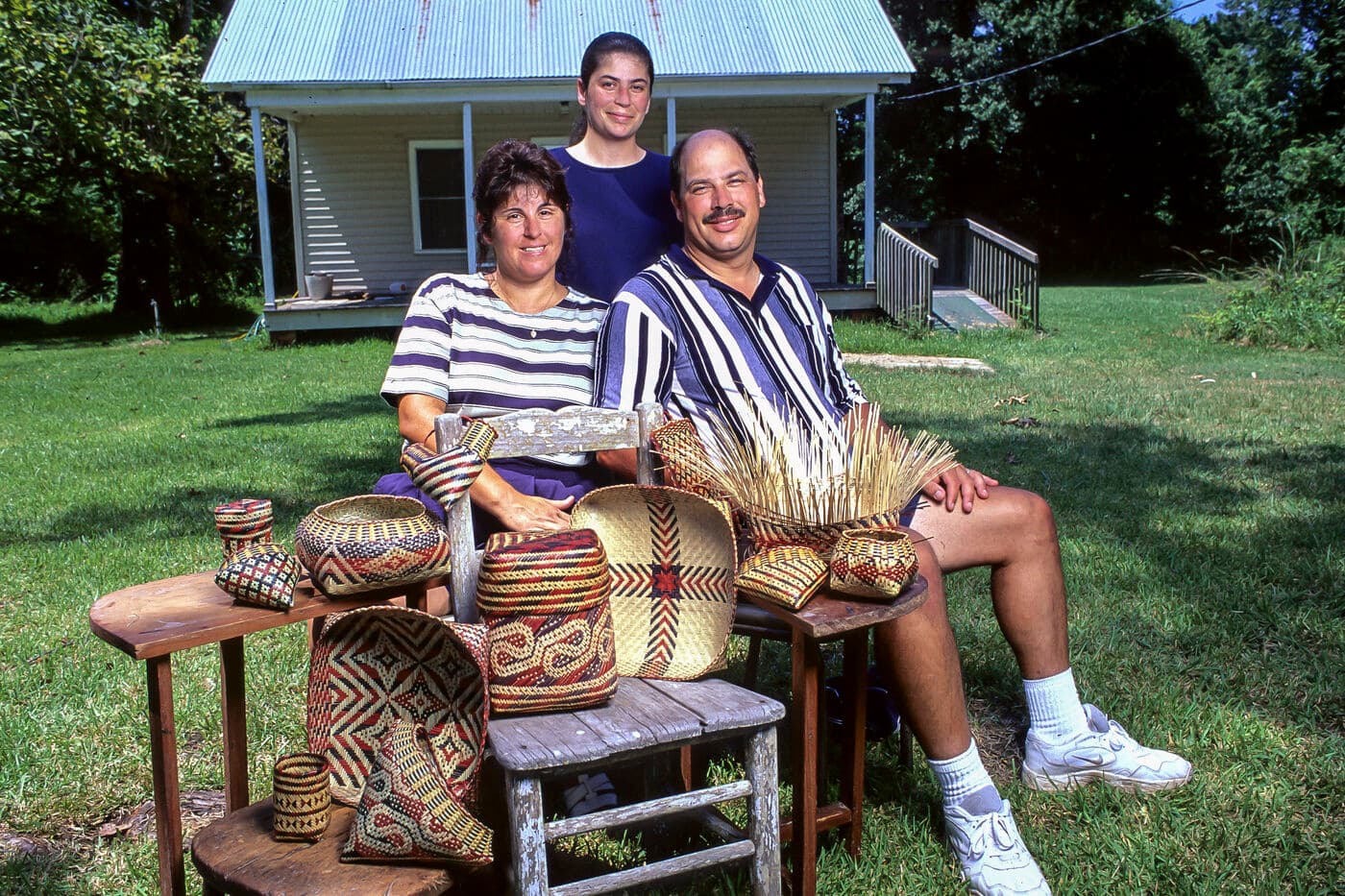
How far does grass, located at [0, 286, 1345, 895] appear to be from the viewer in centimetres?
253

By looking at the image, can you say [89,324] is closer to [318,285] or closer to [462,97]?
[318,285]

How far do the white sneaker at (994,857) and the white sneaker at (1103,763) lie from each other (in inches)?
17.7

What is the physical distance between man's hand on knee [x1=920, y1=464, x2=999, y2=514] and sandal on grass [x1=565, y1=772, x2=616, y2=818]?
1.03m

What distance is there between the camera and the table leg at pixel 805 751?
211cm

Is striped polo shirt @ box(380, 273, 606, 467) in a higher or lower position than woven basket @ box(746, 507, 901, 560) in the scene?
higher

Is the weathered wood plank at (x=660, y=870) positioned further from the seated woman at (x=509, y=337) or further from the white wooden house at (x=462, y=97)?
the white wooden house at (x=462, y=97)

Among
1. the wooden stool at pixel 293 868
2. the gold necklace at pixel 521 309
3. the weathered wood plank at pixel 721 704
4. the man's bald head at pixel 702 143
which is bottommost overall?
the wooden stool at pixel 293 868

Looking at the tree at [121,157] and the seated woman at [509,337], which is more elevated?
the tree at [121,157]

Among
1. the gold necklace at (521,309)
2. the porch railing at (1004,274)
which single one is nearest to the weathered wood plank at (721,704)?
the gold necklace at (521,309)

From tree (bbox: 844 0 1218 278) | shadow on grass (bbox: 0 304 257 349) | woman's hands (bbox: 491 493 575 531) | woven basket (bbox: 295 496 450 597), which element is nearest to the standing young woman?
woman's hands (bbox: 491 493 575 531)

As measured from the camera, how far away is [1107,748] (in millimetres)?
2732

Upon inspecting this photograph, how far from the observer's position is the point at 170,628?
1840mm

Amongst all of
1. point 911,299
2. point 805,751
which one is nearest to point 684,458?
point 805,751

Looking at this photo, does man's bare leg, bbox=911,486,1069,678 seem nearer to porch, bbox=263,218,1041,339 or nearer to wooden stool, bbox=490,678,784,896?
wooden stool, bbox=490,678,784,896
